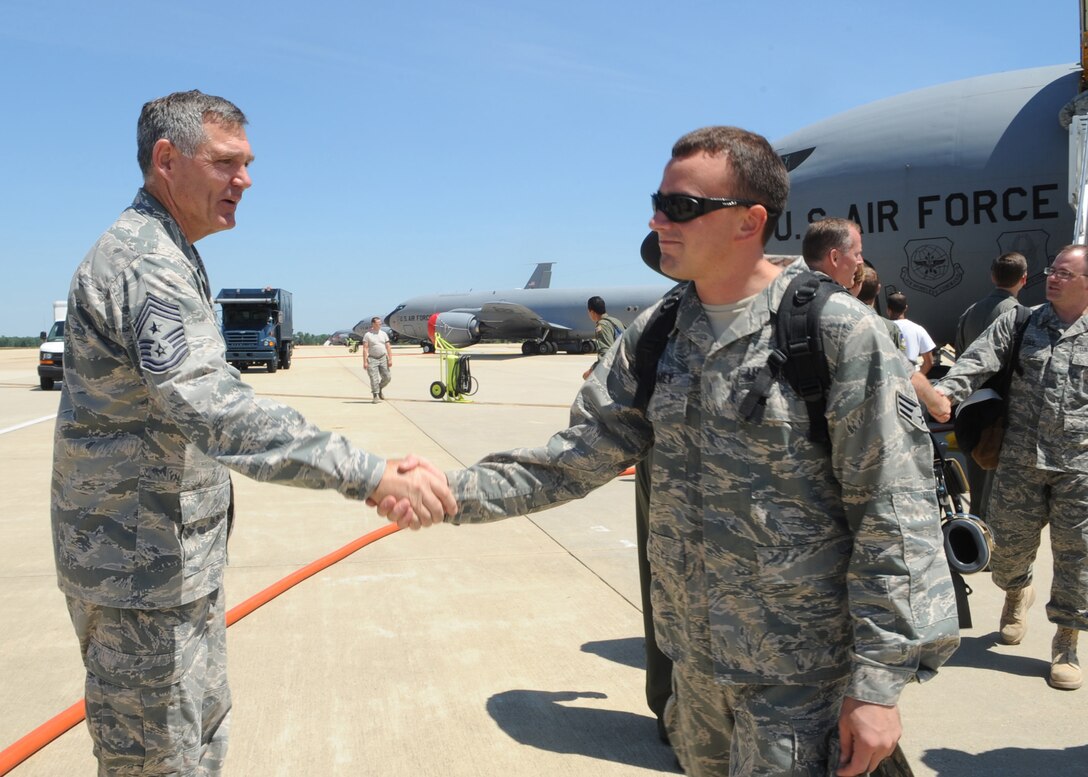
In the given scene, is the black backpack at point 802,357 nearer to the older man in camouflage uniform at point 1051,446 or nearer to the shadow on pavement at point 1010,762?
the shadow on pavement at point 1010,762

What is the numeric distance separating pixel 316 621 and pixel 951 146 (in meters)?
8.58

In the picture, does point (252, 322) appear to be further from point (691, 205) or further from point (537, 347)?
point (691, 205)

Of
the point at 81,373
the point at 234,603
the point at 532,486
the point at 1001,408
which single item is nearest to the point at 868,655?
the point at 532,486

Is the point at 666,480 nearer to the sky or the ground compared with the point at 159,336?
nearer to the ground

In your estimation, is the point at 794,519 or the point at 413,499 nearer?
the point at 794,519

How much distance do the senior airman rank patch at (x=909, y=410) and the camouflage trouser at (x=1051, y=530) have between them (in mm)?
2756

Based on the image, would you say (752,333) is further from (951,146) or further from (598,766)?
(951,146)

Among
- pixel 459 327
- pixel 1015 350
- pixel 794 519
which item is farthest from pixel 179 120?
pixel 459 327

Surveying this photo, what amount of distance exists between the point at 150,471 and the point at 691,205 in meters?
1.58

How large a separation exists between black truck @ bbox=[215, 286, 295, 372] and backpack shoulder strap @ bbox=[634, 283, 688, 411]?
28346 millimetres

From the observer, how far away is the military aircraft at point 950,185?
9.36m

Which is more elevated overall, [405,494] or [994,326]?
[994,326]

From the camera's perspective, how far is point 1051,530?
4277 mm

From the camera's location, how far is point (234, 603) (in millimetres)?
5383
